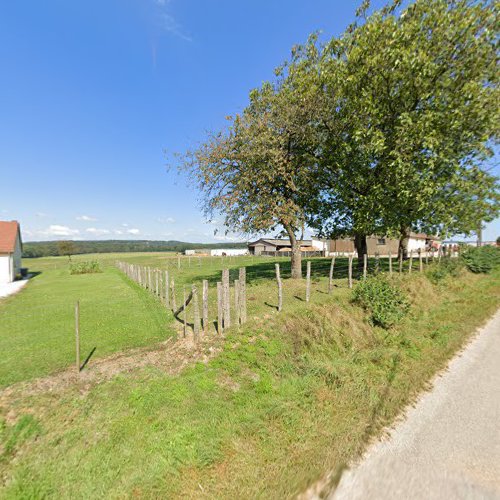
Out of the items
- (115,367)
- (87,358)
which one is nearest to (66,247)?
(87,358)

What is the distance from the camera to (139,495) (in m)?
3.29

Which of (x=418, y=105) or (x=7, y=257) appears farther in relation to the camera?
(x=7, y=257)

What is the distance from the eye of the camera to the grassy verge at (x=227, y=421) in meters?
3.46

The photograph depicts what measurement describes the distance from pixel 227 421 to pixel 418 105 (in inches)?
581

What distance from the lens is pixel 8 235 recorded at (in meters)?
26.8

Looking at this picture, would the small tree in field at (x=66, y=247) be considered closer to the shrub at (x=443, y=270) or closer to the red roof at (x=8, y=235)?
the red roof at (x=8, y=235)

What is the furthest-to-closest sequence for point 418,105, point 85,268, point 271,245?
point 271,245, point 85,268, point 418,105

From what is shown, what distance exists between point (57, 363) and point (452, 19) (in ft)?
59.2

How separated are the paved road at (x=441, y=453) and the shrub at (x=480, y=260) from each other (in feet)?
57.5

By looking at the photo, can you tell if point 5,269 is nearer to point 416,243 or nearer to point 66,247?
point 66,247

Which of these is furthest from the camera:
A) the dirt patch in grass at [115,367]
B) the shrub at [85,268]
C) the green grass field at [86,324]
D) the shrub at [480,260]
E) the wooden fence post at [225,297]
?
the shrub at [85,268]

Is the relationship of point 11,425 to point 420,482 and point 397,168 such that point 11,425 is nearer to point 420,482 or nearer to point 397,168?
point 420,482

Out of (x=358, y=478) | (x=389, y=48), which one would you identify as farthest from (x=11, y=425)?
(x=389, y=48)

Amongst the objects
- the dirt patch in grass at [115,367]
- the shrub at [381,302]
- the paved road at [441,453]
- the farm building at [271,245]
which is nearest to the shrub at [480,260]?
the shrub at [381,302]
